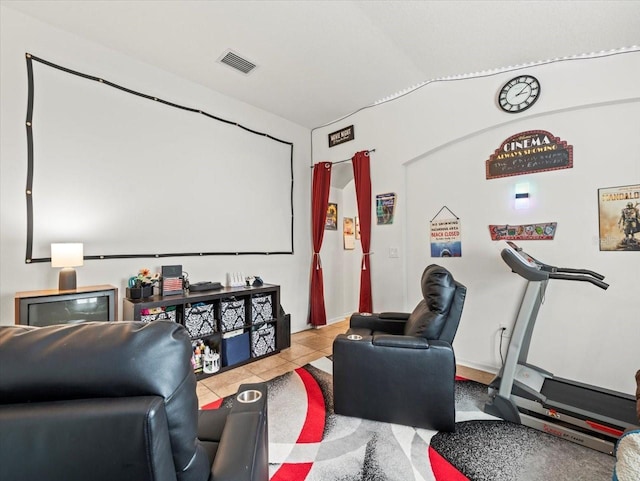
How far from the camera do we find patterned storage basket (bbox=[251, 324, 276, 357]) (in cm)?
330

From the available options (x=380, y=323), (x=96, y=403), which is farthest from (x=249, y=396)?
(x=380, y=323)

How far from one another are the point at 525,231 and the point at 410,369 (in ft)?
6.03

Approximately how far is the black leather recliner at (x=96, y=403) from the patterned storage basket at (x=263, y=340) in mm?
2644

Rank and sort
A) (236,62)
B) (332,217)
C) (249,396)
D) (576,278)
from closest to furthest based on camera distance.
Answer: (249,396) < (576,278) < (236,62) < (332,217)

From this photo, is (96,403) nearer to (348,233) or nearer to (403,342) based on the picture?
(403,342)

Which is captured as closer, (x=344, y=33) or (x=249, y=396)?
(x=249, y=396)

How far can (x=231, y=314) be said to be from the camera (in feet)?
10.3

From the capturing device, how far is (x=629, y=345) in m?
2.33

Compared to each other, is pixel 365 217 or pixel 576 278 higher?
pixel 365 217

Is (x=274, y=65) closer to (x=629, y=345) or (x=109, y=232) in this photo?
(x=109, y=232)

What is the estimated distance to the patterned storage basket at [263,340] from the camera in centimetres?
330

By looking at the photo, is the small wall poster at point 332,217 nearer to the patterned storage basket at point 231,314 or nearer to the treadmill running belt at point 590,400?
the patterned storage basket at point 231,314

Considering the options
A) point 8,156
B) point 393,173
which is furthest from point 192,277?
point 393,173

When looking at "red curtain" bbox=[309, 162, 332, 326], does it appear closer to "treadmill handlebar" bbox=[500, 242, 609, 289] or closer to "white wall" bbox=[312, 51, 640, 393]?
"white wall" bbox=[312, 51, 640, 393]
